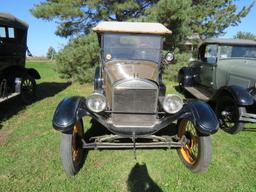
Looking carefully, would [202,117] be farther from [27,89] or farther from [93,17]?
[93,17]

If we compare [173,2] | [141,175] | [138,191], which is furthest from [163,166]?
[173,2]

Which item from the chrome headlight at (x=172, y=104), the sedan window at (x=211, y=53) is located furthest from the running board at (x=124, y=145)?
the sedan window at (x=211, y=53)

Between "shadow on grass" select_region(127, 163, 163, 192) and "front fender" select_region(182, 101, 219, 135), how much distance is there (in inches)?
37.3

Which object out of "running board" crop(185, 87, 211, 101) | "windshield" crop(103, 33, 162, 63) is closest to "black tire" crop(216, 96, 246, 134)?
"running board" crop(185, 87, 211, 101)

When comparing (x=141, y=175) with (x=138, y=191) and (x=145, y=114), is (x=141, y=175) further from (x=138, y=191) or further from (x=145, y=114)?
(x=145, y=114)

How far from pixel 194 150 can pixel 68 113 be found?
75.8 inches

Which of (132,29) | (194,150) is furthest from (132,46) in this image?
(194,150)

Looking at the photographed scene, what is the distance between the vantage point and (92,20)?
41.5 feet

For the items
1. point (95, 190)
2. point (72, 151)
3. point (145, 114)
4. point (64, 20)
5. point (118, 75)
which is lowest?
point (95, 190)

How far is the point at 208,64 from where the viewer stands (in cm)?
754

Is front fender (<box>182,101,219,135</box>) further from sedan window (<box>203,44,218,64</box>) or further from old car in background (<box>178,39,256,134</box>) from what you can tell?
sedan window (<box>203,44,218,64</box>)

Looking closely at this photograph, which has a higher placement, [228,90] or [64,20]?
[64,20]

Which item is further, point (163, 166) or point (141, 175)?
point (163, 166)

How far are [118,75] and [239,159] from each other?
2381 mm
